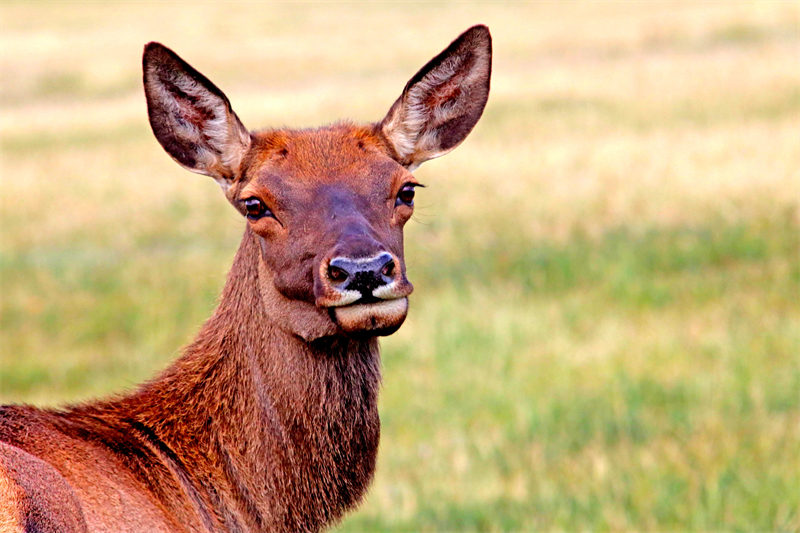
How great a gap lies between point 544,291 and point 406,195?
7.46m

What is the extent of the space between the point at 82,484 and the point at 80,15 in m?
55.1

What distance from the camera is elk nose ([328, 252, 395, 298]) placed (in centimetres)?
Answer: 434

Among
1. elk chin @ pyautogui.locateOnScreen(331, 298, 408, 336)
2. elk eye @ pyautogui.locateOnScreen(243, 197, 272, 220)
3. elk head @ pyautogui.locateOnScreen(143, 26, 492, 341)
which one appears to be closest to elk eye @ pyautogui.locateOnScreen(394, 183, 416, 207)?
elk head @ pyautogui.locateOnScreen(143, 26, 492, 341)

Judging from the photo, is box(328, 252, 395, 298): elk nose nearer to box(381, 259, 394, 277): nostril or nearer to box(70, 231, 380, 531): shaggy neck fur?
box(381, 259, 394, 277): nostril

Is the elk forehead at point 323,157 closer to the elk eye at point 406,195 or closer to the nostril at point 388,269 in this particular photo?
the elk eye at point 406,195

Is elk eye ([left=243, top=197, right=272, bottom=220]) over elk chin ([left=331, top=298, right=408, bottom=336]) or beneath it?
over

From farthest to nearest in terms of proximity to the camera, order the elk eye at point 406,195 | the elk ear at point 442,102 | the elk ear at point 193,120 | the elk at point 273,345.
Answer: the elk ear at point 442,102
the elk ear at point 193,120
the elk eye at point 406,195
the elk at point 273,345

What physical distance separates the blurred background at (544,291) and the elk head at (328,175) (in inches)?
105

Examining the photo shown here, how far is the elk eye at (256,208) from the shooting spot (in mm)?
4867

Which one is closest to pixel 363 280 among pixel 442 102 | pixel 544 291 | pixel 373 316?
pixel 373 316

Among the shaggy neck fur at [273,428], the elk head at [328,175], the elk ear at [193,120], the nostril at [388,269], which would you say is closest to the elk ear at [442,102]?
the elk head at [328,175]

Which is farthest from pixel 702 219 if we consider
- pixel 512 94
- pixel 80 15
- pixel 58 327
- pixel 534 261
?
pixel 80 15

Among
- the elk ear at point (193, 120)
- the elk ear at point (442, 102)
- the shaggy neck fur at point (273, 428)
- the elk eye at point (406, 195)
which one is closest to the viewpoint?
the shaggy neck fur at point (273, 428)

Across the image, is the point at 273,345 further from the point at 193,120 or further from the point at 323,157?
the point at 193,120
